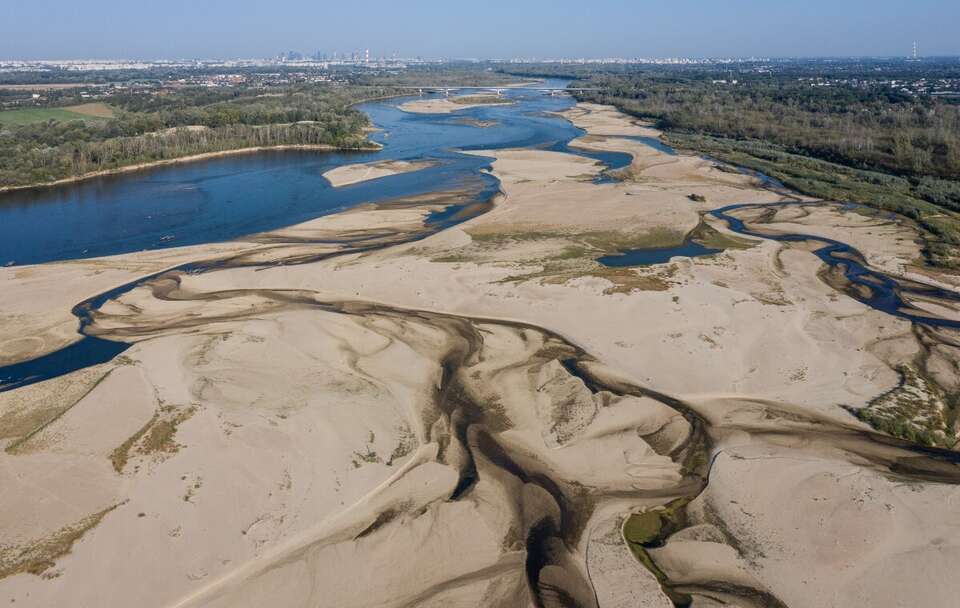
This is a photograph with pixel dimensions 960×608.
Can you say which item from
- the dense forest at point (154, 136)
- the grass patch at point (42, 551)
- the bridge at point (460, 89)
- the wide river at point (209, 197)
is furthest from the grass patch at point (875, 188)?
the bridge at point (460, 89)

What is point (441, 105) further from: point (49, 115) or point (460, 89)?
point (49, 115)

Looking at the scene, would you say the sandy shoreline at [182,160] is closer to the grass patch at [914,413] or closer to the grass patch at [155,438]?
the grass patch at [155,438]

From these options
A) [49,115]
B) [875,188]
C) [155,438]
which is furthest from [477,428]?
[49,115]

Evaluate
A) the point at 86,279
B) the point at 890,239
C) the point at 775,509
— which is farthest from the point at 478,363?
the point at 890,239

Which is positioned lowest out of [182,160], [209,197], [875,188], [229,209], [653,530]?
[653,530]

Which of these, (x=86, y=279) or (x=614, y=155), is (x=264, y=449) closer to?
(x=86, y=279)
